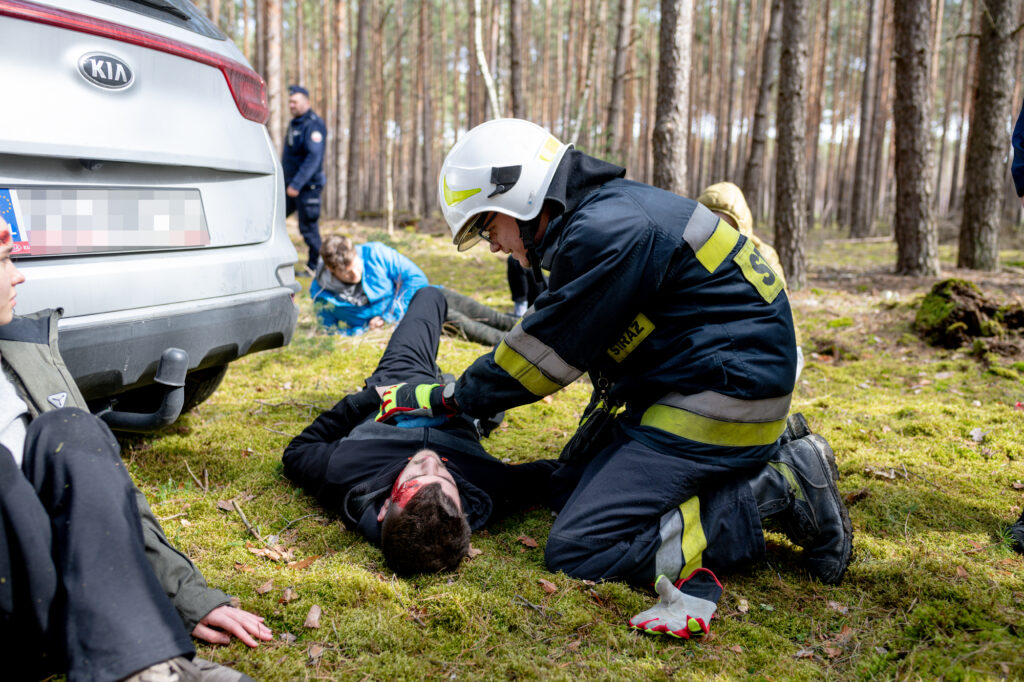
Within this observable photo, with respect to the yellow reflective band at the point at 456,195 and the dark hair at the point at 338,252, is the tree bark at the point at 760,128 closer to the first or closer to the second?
the dark hair at the point at 338,252

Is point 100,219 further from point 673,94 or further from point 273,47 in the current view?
point 273,47

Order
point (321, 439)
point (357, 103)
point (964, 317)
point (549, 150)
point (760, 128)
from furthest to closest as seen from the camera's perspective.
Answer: point (357, 103)
point (760, 128)
point (964, 317)
point (321, 439)
point (549, 150)

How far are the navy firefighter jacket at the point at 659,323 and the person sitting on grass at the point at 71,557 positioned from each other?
1.34 metres

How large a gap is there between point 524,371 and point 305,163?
707 cm

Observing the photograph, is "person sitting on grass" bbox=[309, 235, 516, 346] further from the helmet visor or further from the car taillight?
the car taillight

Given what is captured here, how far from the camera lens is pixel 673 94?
28.1 ft

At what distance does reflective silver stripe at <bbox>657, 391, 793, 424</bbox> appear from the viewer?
2660 millimetres

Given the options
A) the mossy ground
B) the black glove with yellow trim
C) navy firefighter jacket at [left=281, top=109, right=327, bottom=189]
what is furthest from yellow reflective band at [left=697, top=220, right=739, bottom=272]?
navy firefighter jacket at [left=281, top=109, right=327, bottom=189]

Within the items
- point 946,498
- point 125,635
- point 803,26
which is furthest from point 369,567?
point 803,26

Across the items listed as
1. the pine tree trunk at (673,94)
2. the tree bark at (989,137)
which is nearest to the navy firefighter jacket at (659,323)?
the pine tree trunk at (673,94)

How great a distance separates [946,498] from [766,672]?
5.50 ft

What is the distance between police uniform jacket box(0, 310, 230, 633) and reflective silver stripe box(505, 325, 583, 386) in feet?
4.23

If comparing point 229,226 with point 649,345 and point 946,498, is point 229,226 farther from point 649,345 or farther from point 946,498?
point 946,498

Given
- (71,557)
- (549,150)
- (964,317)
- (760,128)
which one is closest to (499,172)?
(549,150)
